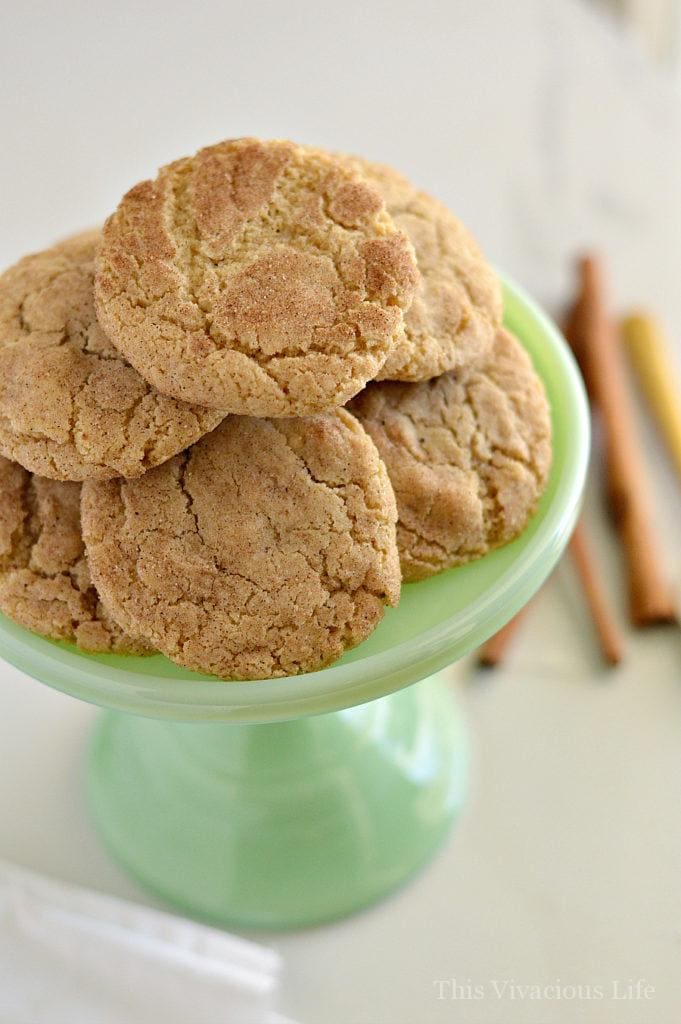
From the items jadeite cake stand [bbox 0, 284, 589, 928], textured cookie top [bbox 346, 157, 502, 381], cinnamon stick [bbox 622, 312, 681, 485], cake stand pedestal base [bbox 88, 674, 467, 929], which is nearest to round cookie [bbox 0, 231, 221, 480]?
textured cookie top [bbox 346, 157, 502, 381]

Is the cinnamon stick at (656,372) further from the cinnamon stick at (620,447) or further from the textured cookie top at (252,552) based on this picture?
the textured cookie top at (252,552)

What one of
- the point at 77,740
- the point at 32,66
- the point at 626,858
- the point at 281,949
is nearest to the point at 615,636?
the point at 626,858

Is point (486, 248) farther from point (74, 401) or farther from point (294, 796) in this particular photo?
point (74, 401)

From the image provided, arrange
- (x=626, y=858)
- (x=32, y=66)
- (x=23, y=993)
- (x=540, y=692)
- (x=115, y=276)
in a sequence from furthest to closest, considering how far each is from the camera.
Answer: (x=32, y=66) → (x=540, y=692) → (x=626, y=858) → (x=23, y=993) → (x=115, y=276)

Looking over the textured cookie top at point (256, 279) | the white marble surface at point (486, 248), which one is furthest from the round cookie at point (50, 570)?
the white marble surface at point (486, 248)

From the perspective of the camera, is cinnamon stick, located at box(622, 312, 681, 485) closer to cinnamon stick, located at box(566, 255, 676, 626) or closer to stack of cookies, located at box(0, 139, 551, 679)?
cinnamon stick, located at box(566, 255, 676, 626)

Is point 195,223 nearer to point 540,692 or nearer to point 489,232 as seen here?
point 540,692

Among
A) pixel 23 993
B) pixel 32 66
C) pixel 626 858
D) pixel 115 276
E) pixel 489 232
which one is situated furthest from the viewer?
pixel 32 66

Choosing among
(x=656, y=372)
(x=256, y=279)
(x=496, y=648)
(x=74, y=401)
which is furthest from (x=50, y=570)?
(x=656, y=372)
